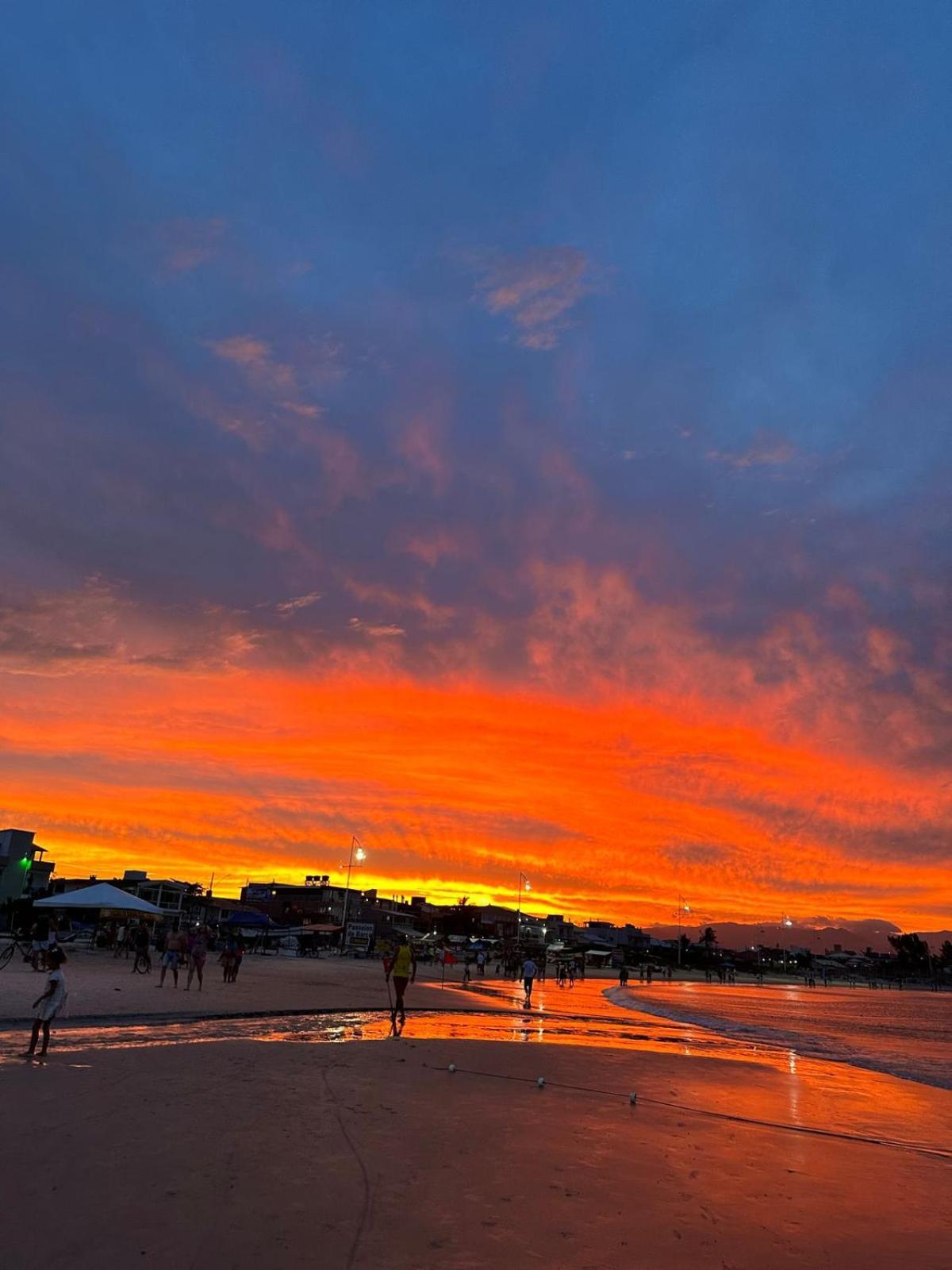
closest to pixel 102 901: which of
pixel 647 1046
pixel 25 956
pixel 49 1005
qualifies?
pixel 25 956

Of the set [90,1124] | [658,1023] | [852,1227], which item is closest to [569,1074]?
[852,1227]

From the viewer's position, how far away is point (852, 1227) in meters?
7.71

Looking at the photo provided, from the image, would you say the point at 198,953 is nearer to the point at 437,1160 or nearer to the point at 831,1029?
the point at 437,1160

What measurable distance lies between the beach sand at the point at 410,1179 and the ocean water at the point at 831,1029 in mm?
14649

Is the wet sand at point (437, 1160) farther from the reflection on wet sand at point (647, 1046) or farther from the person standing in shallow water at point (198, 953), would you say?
the person standing in shallow water at point (198, 953)

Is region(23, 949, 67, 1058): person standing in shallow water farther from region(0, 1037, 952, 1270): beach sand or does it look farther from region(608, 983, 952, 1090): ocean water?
region(608, 983, 952, 1090): ocean water

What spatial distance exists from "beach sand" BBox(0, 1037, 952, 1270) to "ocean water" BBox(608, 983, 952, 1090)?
1465 centimetres

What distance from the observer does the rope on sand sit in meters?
11.8

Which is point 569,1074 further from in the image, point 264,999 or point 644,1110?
point 264,999

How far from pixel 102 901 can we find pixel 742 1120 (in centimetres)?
3375

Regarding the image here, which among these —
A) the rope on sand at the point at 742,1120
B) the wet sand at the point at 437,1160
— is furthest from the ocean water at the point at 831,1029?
the rope on sand at the point at 742,1120

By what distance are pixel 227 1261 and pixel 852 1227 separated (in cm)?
581

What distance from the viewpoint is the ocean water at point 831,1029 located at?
26078 millimetres

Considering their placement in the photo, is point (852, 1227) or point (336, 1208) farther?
point (852, 1227)
